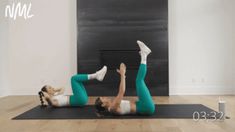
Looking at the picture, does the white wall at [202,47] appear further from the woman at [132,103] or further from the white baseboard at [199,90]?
the woman at [132,103]

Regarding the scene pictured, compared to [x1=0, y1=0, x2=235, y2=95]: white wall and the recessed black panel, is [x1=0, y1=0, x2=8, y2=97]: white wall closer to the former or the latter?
[x1=0, y1=0, x2=235, y2=95]: white wall

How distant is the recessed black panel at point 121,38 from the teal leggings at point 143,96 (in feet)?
8.93

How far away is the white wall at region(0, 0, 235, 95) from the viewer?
668 cm

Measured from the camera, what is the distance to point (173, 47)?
22.0 ft

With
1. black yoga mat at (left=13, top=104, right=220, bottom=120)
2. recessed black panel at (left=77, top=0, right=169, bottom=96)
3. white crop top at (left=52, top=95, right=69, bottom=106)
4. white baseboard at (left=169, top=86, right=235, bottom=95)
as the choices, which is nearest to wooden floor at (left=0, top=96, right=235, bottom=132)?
black yoga mat at (left=13, top=104, right=220, bottom=120)

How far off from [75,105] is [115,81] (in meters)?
2.05

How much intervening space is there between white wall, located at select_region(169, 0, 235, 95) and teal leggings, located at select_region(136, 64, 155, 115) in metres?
3.10

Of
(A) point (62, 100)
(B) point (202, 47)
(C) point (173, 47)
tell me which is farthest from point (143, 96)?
(B) point (202, 47)

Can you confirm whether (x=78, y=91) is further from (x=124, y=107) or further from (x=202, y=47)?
(x=202, y=47)

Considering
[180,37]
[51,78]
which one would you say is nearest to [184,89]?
[180,37]

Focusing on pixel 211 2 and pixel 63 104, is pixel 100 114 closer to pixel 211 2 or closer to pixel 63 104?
pixel 63 104

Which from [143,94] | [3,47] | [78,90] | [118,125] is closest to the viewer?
[118,125]

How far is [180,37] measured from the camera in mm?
6727

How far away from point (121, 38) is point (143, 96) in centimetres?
302
